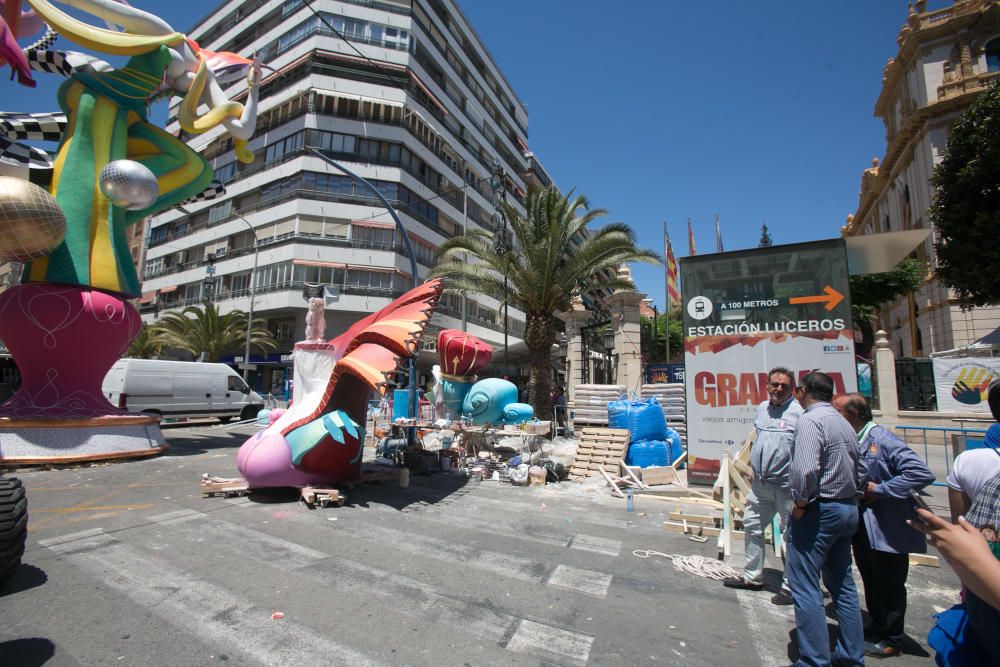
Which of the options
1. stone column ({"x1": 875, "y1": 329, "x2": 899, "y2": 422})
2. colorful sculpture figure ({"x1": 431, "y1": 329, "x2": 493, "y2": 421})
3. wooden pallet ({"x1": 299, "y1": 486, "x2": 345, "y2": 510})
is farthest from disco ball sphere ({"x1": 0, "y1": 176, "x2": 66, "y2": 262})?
stone column ({"x1": 875, "y1": 329, "x2": 899, "y2": 422})

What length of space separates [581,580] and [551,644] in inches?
46.7

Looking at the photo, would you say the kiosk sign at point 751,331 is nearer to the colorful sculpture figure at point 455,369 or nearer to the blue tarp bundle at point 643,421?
the blue tarp bundle at point 643,421

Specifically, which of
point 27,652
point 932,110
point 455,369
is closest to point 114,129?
point 455,369

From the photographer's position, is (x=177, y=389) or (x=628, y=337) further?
(x=177, y=389)

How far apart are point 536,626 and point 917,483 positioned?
2.85 metres

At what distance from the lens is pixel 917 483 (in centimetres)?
317

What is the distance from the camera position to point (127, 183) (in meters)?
10.0

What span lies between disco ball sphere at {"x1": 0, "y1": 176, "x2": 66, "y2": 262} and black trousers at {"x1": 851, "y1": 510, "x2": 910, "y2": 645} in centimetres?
1303

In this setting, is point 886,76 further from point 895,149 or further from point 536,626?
point 536,626

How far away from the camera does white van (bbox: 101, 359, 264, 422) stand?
14.9 m

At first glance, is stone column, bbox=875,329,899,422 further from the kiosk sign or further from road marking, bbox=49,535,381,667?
road marking, bbox=49,535,381,667

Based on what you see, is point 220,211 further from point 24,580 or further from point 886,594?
point 886,594

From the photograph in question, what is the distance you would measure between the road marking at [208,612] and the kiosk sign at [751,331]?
6.97m

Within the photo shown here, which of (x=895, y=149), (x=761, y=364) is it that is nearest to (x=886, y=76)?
(x=895, y=149)
